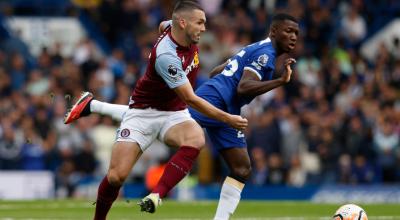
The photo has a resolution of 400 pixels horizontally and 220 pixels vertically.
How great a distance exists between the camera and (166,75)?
1166cm

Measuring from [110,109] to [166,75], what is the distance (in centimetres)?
229

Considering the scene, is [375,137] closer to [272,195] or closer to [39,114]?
[272,195]

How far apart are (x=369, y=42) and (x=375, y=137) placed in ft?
18.8

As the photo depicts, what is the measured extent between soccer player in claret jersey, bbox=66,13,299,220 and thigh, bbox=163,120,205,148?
495 millimetres

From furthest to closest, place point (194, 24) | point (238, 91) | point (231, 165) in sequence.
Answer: point (231, 165) < point (238, 91) < point (194, 24)

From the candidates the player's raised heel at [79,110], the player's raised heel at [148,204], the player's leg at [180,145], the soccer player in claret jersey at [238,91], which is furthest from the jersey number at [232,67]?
the player's raised heel at [148,204]

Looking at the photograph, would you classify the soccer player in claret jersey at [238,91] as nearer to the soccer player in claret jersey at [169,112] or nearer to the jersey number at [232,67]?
the jersey number at [232,67]

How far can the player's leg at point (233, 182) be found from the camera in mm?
12250

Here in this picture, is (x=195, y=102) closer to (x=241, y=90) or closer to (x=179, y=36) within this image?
(x=179, y=36)

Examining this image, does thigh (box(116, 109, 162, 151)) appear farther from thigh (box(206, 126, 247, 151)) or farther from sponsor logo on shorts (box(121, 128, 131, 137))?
thigh (box(206, 126, 247, 151))

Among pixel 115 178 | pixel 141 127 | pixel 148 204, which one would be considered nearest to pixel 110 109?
pixel 141 127

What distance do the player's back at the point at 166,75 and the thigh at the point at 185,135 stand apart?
26cm

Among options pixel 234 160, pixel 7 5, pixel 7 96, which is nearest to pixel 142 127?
pixel 234 160

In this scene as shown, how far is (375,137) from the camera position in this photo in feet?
78.1
